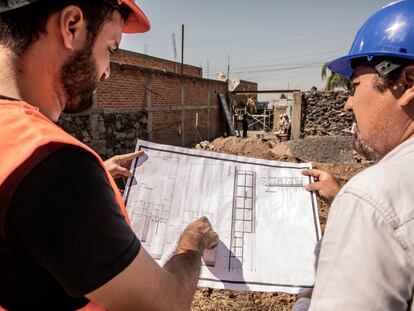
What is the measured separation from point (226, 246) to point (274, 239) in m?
0.23

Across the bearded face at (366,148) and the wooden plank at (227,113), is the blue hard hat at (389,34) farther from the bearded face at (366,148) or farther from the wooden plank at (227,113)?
the wooden plank at (227,113)

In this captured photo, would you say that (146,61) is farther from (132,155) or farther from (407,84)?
(407,84)

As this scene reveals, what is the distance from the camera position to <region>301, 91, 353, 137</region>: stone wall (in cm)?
1895

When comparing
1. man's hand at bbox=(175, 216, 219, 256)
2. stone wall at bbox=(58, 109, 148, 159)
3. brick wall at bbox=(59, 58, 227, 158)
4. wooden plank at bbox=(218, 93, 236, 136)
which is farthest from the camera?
wooden plank at bbox=(218, 93, 236, 136)

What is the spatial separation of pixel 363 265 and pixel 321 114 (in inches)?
758

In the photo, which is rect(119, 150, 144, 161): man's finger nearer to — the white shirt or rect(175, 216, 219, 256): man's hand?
rect(175, 216, 219, 256): man's hand

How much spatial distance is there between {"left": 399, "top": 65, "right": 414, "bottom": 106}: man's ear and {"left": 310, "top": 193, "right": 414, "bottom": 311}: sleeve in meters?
0.40

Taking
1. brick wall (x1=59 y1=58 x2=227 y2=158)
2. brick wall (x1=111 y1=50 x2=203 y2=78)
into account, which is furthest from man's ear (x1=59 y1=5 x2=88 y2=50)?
brick wall (x1=111 y1=50 x2=203 y2=78)

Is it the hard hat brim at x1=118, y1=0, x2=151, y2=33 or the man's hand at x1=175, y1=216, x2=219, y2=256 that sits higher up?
the hard hat brim at x1=118, y1=0, x2=151, y2=33

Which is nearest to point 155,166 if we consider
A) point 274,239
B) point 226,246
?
point 226,246

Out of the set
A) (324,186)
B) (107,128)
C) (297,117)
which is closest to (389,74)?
(324,186)

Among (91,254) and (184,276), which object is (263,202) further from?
(91,254)

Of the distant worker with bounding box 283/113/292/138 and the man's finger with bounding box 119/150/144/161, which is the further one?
the distant worker with bounding box 283/113/292/138

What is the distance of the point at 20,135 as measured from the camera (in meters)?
0.77
